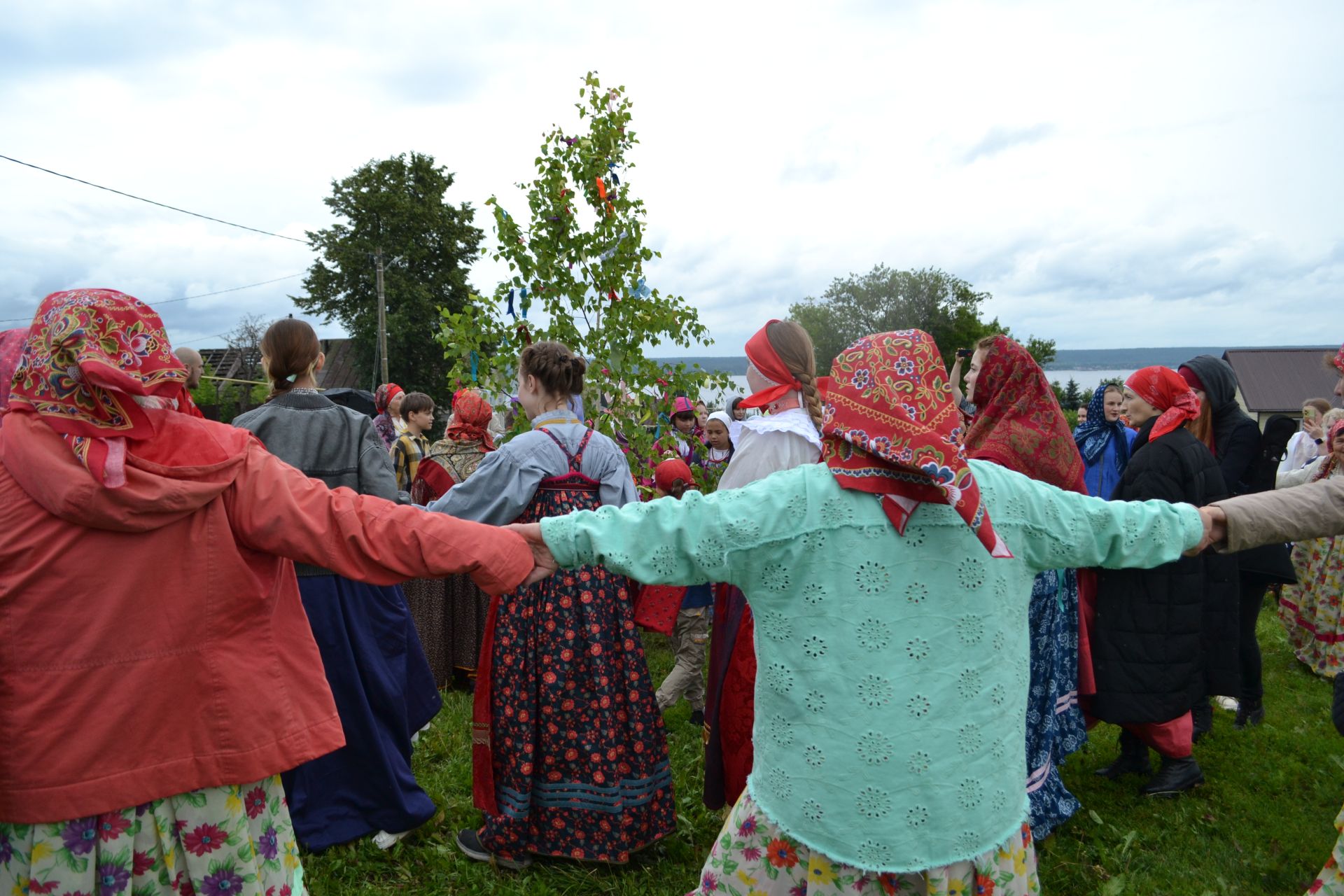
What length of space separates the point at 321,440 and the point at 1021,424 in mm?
2920

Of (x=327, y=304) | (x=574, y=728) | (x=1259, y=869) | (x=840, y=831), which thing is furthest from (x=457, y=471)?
(x=327, y=304)

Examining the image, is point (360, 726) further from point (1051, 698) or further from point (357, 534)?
point (1051, 698)

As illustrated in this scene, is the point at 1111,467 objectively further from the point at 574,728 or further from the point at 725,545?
the point at 725,545

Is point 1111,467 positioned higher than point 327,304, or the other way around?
point 327,304

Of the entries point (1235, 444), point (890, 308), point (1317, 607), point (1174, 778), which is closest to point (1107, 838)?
point (1174, 778)

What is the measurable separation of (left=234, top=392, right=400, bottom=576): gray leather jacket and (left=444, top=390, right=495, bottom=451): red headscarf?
183cm

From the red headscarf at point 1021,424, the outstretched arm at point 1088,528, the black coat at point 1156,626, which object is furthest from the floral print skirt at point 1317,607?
the outstretched arm at point 1088,528

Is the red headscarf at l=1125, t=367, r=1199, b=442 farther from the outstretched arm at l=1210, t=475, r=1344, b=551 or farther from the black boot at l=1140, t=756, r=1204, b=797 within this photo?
the outstretched arm at l=1210, t=475, r=1344, b=551

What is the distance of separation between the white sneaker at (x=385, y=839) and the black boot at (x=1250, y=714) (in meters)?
4.87

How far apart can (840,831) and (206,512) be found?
5.05 ft

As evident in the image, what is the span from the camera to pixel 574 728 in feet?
11.3

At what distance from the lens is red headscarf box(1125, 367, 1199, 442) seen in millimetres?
4105

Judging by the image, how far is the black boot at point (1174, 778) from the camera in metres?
4.21

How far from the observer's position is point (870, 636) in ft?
6.00
